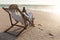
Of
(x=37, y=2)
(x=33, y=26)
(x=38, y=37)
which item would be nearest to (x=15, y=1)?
(x=37, y=2)

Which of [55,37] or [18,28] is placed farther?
[18,28]

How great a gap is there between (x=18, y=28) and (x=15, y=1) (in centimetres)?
260

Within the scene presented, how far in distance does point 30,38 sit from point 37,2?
3.11 meters

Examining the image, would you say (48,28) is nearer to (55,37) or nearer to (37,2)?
(55,37)

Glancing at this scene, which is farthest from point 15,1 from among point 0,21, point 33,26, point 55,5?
point 33,26

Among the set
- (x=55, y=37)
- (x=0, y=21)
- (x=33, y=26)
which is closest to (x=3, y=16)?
(x=0, y=21)

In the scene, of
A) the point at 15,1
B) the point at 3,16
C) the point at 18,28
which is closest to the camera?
the point at 18,28

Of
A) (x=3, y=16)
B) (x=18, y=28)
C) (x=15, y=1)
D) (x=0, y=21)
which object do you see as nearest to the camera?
(x=18, y=28)

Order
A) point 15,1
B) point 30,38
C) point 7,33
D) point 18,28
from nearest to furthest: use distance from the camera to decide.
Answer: point 30,38 → point 7,33 → point 18,28 → point 15,1

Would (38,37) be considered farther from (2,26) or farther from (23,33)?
(2,26)

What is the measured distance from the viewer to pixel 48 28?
2.93 metres

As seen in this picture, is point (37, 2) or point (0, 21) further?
point (37, 2)

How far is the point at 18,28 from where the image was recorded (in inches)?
113

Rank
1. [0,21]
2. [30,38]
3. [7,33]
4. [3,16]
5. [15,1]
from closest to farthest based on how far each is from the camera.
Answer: [30,38] < [7,33] < [0,21] < [3,16] < [15,1]
